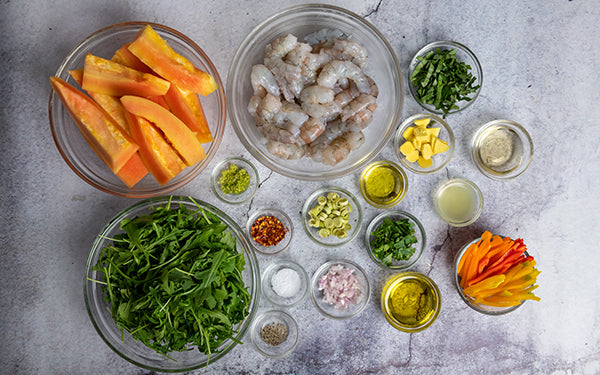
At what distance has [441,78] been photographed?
202 centimetres

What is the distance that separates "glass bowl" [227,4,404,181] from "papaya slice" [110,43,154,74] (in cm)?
37

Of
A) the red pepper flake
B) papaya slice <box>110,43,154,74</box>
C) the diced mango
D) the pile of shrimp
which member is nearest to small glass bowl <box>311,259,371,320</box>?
the red pepper flake

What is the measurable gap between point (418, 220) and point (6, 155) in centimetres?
207

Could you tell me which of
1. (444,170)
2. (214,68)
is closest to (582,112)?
(444,170)

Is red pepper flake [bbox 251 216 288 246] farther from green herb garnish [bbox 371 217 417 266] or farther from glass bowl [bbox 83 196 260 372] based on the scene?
green herb garnish [bbox 371 217 417 266]

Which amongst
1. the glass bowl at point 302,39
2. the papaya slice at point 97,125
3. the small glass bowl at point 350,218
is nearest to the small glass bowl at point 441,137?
the glass bowl at point 302,39

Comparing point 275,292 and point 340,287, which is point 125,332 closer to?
point 275,292

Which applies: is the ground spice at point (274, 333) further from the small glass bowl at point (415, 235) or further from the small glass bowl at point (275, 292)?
the small glass bowl at point (415, 235)

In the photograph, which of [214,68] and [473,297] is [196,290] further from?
[473,297]

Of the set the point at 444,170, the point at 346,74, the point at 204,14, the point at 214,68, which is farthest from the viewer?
the point at 444,170

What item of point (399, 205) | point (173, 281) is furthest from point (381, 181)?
point (173, 281)

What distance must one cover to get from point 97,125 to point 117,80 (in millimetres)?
201

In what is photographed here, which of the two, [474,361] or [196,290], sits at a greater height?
[474,361]

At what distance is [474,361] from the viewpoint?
7.25ft
